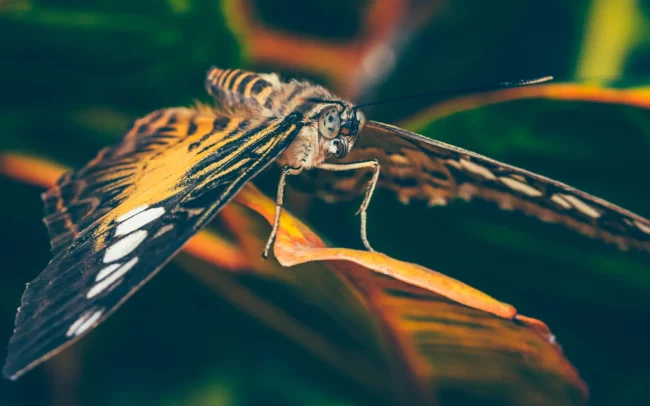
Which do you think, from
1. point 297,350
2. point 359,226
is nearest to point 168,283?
point 297,350

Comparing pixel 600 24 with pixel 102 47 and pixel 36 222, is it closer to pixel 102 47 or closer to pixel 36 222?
pixel 102 47

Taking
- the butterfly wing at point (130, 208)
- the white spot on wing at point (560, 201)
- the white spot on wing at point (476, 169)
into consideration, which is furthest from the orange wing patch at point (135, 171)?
the white spot on wing at point (560, 201)

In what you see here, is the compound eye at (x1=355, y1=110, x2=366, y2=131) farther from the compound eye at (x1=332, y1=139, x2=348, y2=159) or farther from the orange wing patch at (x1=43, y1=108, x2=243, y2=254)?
the orange wing patch at (x1=43, y1=108, x2=243, y2=254)

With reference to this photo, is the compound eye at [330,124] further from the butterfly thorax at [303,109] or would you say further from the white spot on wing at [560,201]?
the white spot on wing at [560,201]

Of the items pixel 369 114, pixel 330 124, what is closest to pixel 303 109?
pixel 330 124

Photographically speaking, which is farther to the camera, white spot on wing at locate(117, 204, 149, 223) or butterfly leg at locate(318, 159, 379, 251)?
butterfly leg at locate(318, 159, 379, 251)

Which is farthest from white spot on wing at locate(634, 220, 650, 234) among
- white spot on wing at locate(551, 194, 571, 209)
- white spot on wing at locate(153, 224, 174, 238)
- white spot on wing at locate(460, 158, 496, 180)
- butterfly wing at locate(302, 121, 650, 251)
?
white spot on wing at locate(153, 224, 174, 238)

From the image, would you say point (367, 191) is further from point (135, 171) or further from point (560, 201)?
point (135, 171)

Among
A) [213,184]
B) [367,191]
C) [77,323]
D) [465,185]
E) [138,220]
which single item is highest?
[465,185]

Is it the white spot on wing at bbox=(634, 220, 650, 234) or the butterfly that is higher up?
the white spot on wing at bbox=(634, 220, 650, 234)
